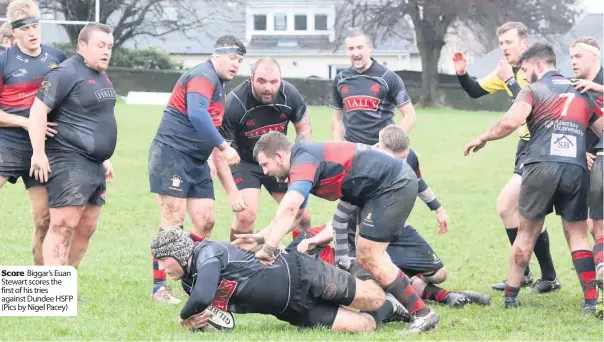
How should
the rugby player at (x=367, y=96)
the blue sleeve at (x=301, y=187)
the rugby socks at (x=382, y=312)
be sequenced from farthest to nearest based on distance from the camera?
the rugby player at (x=367, y=96) → the rugby socks at (x=382, y=312) → the blue sleeve at (x=301, y=187)

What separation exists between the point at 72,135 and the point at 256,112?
2154 mm

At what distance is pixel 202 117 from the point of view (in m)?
8.71

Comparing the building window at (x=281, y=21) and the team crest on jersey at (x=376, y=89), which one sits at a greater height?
the team crest on jersey at (x=376, y=89)

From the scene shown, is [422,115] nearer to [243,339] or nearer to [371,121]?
[371,121]

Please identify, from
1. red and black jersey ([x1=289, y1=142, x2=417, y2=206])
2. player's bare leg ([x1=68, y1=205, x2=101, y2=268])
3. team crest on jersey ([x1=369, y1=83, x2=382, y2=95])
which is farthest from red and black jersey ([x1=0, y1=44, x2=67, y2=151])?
team crest on jersey ([x1=369, y1=83, x2=382, y2=95])

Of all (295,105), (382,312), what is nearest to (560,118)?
(382,312)

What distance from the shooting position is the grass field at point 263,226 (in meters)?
7.50

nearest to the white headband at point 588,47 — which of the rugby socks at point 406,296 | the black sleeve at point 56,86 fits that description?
the rugby socks at point 406,296

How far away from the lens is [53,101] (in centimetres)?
858

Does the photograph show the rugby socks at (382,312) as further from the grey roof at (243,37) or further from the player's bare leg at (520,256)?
the grey roof at (243,37)

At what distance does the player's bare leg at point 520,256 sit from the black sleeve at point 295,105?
269 centimetres

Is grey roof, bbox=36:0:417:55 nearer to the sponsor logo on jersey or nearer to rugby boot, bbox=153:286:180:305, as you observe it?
the sponsor logo on jersey

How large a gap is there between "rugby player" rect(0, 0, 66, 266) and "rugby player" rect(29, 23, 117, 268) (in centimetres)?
→ 39

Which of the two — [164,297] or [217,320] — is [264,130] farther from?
[217,320]
